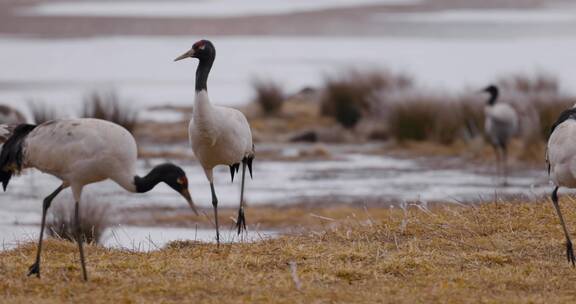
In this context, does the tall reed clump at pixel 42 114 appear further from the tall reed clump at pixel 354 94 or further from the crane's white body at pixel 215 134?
the crane's white body at pixel 215 134

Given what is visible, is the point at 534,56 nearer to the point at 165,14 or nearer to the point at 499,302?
the point at 165,14

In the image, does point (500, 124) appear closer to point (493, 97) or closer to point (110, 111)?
point (493, 97)

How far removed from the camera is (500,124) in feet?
73.0

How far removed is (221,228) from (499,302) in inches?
330

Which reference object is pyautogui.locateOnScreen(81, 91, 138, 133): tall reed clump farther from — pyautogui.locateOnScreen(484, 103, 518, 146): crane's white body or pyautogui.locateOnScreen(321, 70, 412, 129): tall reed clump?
pyautogui.locateOnScreen(484, 103, 518, 146): crane's white body

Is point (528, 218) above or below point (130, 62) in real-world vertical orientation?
above

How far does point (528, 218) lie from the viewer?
401 inches

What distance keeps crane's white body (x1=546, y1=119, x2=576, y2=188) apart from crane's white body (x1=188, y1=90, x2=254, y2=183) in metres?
2.66

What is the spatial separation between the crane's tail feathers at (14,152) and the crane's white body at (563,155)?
3.49m

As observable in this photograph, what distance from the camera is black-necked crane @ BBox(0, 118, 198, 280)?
8.09 metres

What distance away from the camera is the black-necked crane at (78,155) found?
26.5 feet

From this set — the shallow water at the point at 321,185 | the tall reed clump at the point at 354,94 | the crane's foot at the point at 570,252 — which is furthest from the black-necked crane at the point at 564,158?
the tall reed clump at the point at 354,94

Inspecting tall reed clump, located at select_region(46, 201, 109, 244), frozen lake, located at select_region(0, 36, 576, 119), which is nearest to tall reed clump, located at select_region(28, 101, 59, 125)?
frozen lake, located at select_region(0, 36, 576, 119)

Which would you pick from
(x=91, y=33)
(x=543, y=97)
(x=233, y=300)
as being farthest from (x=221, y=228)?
(x=91, y=33)
